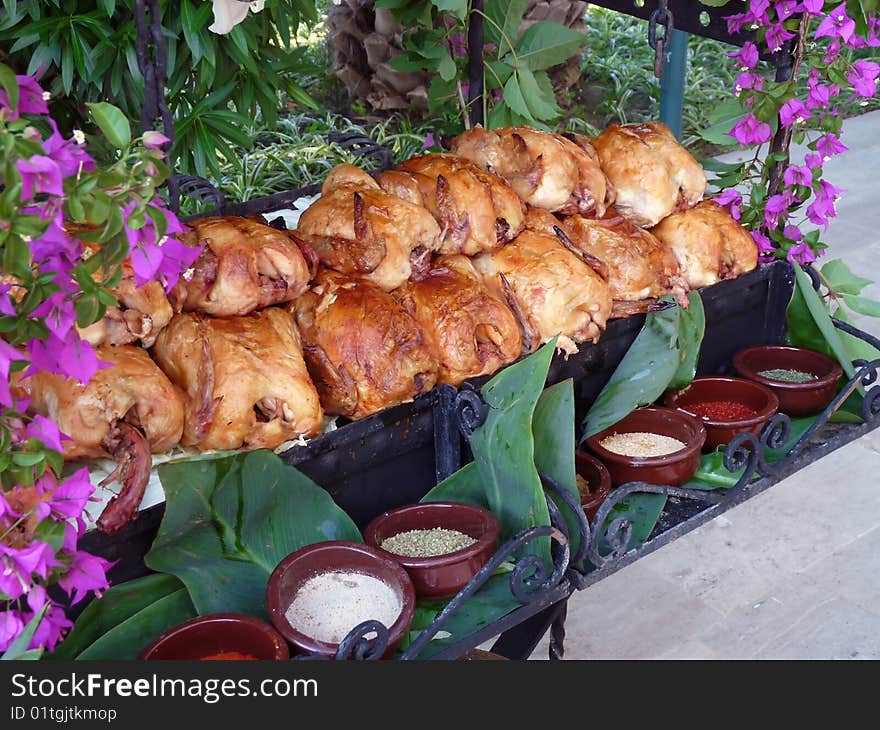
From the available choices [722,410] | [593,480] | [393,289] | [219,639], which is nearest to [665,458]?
[593,480]

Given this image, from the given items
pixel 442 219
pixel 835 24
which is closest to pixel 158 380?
pixel 442 219

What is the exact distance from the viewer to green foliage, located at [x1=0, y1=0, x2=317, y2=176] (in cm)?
282

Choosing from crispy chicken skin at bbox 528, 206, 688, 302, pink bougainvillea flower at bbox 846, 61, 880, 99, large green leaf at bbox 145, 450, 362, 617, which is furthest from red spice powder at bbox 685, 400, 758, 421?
large green leaf at bbox 145, 450, 362, 617

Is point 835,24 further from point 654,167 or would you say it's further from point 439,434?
point 439,434

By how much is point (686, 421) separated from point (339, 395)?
77cm

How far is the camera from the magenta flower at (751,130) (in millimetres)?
2510

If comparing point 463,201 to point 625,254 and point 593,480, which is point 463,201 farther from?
point 593,480

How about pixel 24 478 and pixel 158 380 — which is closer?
pixel 24 478

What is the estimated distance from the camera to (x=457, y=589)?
161cm

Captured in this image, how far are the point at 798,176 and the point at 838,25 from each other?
383 millimetres

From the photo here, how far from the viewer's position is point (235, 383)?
1.69 metres

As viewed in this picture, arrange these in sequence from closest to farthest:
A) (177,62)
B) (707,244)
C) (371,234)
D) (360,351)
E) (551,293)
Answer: (360,351)
(371,234)
(551,293)
(707,244)
(177,62)

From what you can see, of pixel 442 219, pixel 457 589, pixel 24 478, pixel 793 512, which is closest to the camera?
pixel 24 478

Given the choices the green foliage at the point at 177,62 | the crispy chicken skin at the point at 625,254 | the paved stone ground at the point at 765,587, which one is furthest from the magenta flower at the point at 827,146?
the green foliage at the point at 177,62
